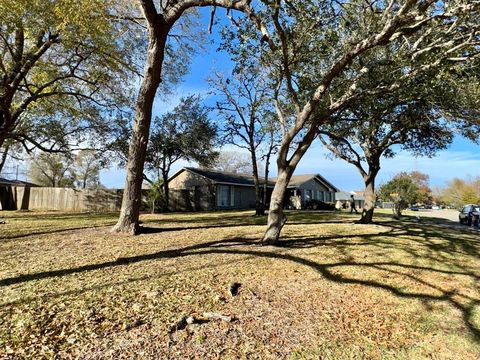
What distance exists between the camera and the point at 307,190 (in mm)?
39188

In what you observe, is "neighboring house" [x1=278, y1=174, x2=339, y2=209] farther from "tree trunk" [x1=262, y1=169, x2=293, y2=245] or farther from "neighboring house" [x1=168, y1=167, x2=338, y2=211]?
"tree trunk" [x1=262, y1=169, x2=293, y2=245]

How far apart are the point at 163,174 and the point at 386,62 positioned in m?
18.7

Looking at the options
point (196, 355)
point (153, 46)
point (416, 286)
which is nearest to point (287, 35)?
point (153, 46)

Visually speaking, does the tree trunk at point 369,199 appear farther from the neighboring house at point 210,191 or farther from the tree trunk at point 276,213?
the neighboring house at point 210,191

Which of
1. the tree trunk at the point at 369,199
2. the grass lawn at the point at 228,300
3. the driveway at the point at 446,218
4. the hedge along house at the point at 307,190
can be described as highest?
the hedge along house at the point at 307,190

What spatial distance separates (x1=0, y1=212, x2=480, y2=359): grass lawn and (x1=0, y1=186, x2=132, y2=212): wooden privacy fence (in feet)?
51.4

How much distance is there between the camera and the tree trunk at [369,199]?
49.0 ft

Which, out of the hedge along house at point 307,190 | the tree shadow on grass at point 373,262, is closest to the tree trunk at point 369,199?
the tree shadow on grass at point 373,262

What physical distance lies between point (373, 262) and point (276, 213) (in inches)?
97.3

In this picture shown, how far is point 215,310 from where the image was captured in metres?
4.37

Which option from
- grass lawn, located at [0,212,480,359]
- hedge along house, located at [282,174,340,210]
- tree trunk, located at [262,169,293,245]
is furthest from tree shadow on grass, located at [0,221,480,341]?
hedge along house, located at [282,174,340,210]

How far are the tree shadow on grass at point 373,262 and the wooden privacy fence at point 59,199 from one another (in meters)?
17.5

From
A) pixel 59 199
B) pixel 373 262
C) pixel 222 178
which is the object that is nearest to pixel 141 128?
pixel 373 262

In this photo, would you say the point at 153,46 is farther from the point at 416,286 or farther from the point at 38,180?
the point at 38,180
